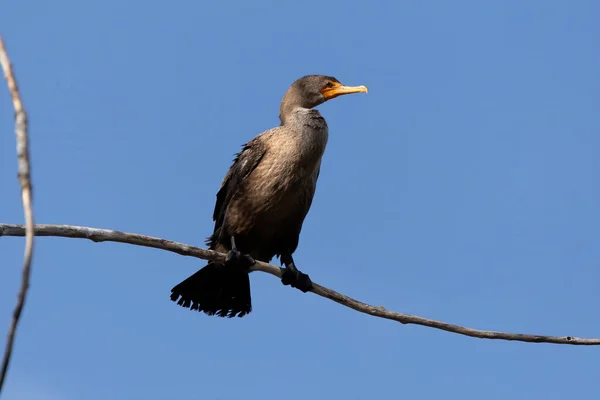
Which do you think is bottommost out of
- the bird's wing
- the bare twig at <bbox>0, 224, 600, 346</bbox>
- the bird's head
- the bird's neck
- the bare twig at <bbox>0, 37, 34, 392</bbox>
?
the bare twig at <bbox>0, 37, 34, 392</bbox>

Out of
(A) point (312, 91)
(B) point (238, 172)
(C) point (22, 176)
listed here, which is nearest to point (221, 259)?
(B) point (238, 172)

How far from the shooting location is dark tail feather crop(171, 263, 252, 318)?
574 centimetres

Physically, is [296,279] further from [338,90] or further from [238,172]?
[338,90]

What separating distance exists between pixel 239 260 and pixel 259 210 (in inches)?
15.9

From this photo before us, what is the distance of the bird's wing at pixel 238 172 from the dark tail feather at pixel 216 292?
1.24 ft

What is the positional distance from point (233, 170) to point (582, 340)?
8.65 feet

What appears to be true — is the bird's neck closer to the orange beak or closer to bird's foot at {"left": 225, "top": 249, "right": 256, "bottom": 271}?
the orange beak

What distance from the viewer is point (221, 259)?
15.9 feet

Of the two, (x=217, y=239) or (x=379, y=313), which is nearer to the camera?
(x=379, y=313)

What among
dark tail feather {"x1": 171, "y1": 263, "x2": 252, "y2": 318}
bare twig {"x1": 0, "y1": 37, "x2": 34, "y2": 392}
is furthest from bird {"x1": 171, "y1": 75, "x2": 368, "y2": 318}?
bare twig {"x1": 0, "y1": 37, "x2": 34, "y2": 392}

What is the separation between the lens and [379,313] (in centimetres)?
464

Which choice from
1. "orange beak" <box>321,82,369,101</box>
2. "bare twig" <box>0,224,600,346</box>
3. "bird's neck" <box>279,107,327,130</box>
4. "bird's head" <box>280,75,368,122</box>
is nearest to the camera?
"bare twig" <box>0,224,600,346</box>

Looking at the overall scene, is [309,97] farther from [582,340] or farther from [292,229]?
[582,340]

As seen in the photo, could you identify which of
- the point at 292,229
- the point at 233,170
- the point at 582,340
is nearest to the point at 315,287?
the point at 292,229
